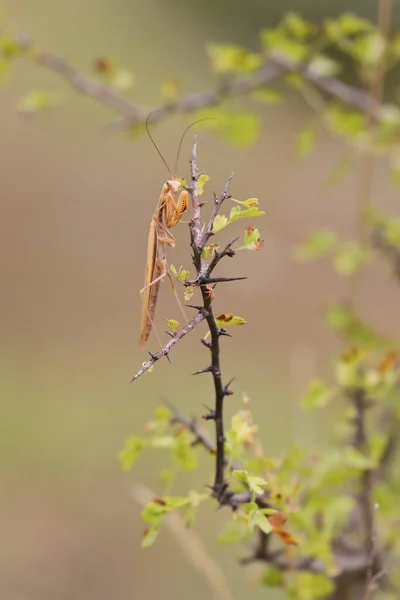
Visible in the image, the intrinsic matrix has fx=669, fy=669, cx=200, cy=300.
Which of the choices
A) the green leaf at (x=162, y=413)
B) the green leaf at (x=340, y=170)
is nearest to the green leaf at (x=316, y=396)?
the green leaf at (x=162, y=413)

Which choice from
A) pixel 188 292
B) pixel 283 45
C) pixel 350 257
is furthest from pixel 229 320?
pixel 283 45

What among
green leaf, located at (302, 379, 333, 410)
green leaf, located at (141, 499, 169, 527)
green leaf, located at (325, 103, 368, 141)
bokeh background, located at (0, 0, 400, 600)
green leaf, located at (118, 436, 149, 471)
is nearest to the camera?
green leaf, located at (141, 499, 169, 527)

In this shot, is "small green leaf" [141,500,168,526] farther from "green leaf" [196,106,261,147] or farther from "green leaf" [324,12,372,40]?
"green leaf" [324,12,372,40]

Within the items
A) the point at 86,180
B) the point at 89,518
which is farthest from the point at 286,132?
the point at 89,518

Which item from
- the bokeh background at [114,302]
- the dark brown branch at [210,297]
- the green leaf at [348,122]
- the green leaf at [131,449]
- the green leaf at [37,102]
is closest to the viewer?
the dark brown branch at [210,297]

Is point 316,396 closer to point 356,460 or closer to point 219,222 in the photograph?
point 356,460

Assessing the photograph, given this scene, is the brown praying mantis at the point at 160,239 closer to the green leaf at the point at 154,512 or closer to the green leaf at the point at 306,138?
the green leaf at the point at 154,512

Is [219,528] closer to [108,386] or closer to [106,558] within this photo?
[106,558]

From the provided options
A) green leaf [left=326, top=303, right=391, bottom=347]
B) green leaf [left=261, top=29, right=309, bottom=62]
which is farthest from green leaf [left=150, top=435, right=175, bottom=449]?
green leaf [left=261, top=29, right=309, bottom=62]

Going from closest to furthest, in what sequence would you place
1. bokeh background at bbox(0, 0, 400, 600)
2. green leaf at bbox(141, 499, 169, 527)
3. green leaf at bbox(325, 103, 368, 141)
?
green leaf at bbox(141, 499, 169, 527), green leaf at bbox(325, 103, 368, 141), bokeh background at bbox(0, 0, 400, 600)
